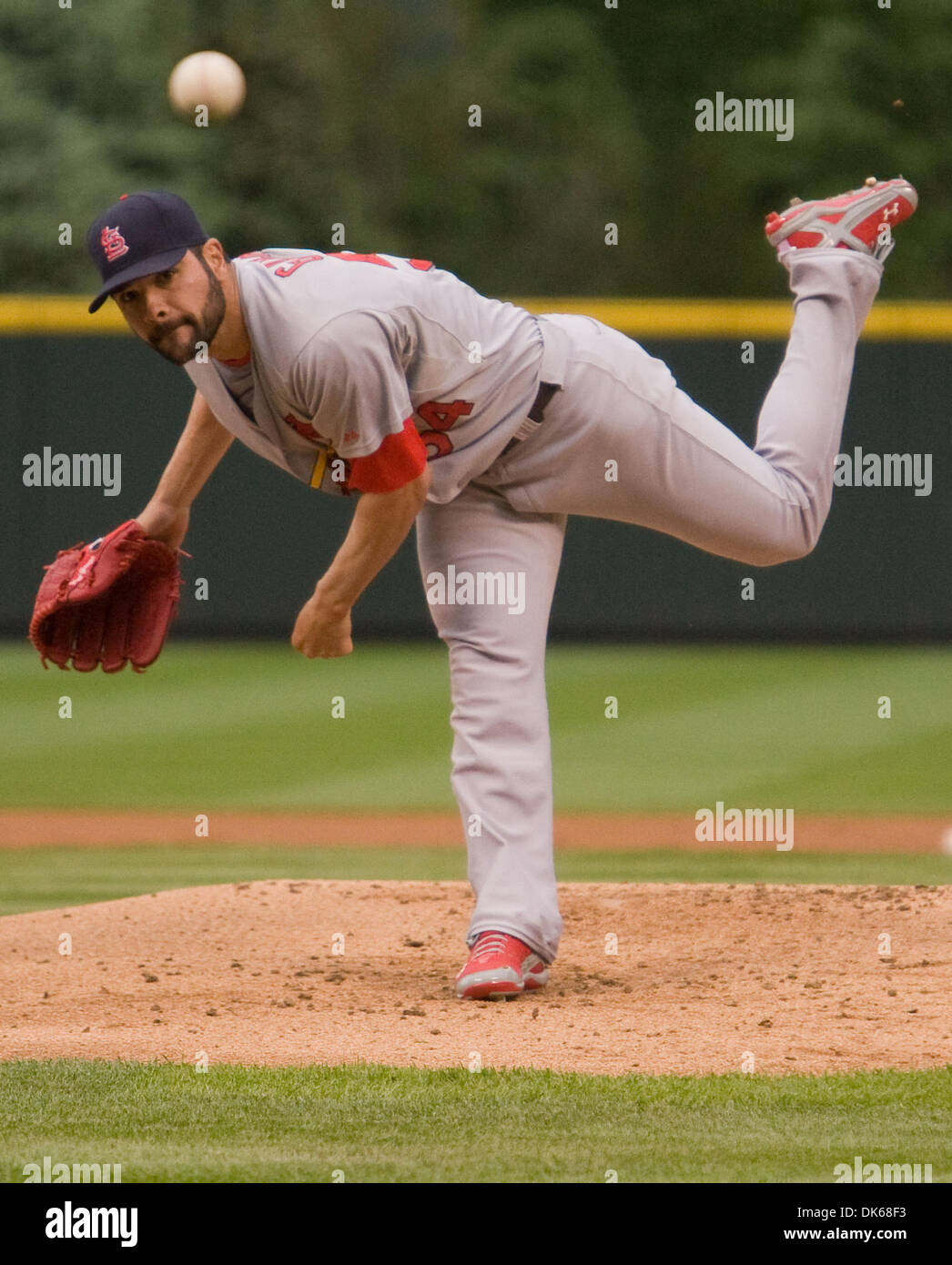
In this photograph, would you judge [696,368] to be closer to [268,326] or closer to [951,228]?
[268,326]

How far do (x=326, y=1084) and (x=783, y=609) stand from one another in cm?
917

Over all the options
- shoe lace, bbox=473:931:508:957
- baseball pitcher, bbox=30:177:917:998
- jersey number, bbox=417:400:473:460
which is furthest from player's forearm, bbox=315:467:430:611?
shoe lace, bbox=473:931:508:957

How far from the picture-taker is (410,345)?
3.42 m

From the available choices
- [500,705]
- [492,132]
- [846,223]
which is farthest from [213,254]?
[492,132]

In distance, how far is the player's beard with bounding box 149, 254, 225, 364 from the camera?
127 inches

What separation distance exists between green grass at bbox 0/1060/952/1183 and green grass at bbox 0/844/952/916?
2382mm

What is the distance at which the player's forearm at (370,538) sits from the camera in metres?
3.38

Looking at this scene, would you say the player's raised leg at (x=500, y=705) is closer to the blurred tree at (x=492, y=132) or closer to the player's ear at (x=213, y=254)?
the player's ear at (x=213, y=254)

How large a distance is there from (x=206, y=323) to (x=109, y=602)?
92cm

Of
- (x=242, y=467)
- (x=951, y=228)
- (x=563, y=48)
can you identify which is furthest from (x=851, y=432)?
(x=563, y=48)

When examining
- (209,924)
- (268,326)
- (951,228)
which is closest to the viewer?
(268,326)

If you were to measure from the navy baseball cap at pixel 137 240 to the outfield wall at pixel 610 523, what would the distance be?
8340mm

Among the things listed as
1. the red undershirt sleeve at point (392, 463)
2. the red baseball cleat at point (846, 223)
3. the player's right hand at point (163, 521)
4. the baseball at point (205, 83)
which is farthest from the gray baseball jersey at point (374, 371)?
the baseball at point (205, 83)

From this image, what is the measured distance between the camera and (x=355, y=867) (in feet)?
19.2
